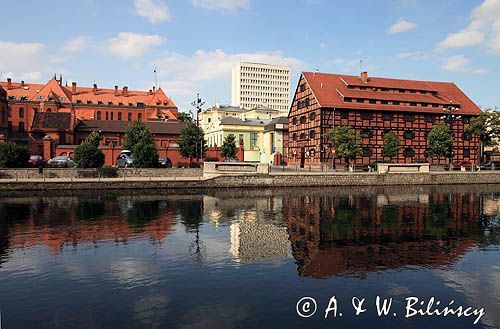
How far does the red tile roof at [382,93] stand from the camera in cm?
5975

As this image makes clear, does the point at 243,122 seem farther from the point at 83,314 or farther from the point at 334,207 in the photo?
the point at 83,314

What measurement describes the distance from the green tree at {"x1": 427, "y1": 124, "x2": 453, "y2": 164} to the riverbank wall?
778cm

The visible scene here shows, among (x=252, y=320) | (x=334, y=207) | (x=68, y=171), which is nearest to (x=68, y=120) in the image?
(x=68, y=171)

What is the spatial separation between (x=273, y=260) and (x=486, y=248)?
10323 millimetres

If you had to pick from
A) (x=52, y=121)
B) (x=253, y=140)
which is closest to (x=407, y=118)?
(x=253, y=140)

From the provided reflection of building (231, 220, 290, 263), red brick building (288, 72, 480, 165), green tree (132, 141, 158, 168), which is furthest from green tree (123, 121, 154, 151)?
reflection of building (231, 220, 290, 263)

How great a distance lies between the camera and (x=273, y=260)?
14102mm

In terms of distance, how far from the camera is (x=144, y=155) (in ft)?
146

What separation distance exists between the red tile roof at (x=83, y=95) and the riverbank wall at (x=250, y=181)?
61.2m

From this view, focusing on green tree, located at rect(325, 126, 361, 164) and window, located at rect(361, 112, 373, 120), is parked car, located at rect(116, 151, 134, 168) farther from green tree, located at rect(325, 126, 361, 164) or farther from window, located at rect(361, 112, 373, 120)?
window, located at rect(361, 112, 373, 120)

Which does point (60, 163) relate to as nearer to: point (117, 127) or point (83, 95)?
point (117, 127)

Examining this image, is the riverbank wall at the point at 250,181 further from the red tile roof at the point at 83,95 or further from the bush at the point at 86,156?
the red tile roof at the point at 83,95

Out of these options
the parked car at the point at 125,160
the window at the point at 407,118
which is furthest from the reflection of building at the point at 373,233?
the window at the point at 407,118

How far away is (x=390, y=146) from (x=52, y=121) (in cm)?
6153
